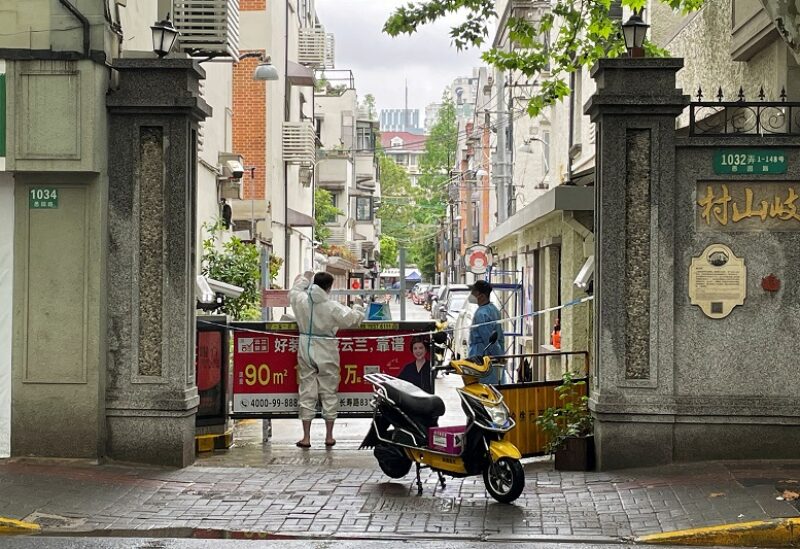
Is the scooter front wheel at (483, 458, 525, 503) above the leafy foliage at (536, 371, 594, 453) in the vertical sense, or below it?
below

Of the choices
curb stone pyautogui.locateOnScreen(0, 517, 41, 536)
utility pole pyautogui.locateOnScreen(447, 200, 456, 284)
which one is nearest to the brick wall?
curb stone pyautogui.locateOnScreen(0, 517, 41, 536)

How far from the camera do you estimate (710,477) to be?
32.7 ft

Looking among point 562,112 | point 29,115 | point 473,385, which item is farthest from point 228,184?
point 473,385

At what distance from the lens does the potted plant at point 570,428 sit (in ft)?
36.0

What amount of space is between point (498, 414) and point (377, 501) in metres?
1.27

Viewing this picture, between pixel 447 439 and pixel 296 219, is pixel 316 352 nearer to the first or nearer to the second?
pixel 447 439

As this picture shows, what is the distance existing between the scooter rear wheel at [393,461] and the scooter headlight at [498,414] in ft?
3.87

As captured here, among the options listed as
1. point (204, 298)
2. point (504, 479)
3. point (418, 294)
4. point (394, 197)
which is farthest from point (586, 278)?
point (394, 197)

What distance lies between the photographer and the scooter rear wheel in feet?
34.6

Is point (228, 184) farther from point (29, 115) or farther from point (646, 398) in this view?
point (646, 398)

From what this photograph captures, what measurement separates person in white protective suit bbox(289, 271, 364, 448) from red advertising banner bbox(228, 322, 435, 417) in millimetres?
262

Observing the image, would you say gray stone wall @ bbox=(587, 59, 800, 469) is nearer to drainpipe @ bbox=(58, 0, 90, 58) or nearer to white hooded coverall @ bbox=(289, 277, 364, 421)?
white hooded coverall @ bbox=(289, 277, 364, 421)

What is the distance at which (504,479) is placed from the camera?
948 cm

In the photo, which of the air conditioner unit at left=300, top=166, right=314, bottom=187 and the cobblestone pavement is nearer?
the cobblestone pavement
